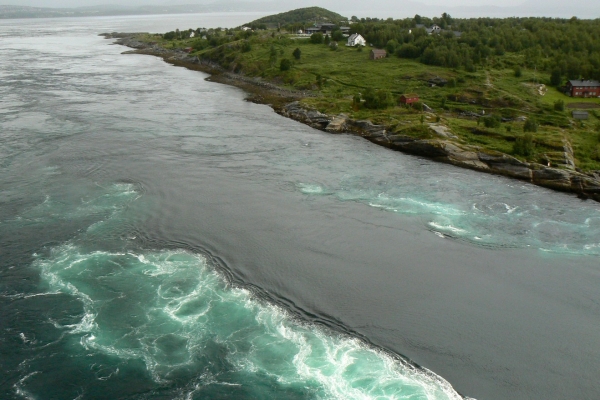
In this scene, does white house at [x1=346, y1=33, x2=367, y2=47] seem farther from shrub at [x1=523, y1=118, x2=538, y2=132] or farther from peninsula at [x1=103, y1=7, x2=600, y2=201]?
shrub at [x1=523, y1=118, x2=538, y2=132]

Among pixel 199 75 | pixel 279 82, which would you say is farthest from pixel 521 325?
pixel 199 75

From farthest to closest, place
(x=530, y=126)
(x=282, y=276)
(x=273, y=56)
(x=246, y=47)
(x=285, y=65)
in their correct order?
(x=246, y=47)
(x=273, y=56)
(x=285, y=65)
(x=530, y=126)
(x=282, y=276)

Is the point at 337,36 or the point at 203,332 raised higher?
the point at 337,36

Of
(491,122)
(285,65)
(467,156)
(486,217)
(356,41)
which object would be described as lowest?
(486,217)

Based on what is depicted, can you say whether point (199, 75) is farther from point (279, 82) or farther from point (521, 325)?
point (521, 325)

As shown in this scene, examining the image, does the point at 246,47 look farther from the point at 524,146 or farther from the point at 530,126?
the point at 524,146

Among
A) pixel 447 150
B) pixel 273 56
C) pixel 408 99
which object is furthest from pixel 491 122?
pixel 273 56

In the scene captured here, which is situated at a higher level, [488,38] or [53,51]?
[488,38]
